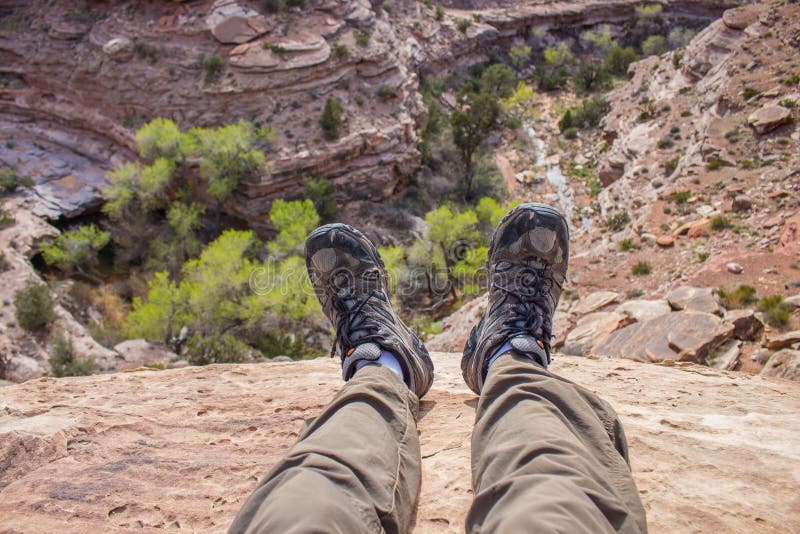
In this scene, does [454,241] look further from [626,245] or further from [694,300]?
[694,300]

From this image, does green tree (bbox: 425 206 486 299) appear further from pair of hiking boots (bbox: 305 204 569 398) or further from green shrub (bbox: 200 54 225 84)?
green shrub (bbox: 200 54 225 84)

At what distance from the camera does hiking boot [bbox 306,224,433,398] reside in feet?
8.13

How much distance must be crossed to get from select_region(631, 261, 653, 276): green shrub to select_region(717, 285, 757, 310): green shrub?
2.01 meters

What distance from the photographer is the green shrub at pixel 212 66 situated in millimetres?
19094

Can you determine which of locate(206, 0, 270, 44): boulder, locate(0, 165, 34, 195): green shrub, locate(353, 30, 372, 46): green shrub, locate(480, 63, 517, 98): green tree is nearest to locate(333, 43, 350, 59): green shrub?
locate(353, 30, 372, 46): green shrub

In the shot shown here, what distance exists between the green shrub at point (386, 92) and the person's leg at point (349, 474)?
63.6 feet

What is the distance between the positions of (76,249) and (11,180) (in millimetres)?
4585

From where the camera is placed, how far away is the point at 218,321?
13.2m

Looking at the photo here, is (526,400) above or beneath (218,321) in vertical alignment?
above

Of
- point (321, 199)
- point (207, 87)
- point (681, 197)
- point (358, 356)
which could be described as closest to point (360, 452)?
point (358, 356)

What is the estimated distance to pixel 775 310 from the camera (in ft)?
15.2

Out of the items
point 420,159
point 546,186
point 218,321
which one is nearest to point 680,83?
point 546,186

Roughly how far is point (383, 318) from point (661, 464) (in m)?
1.62

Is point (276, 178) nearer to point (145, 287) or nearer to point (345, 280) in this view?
point (145, 287)
